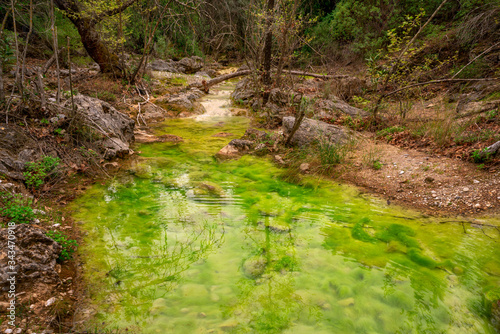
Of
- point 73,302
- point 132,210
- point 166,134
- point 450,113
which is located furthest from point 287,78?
point 73,302

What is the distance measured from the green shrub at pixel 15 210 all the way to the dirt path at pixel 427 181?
426 centimetres

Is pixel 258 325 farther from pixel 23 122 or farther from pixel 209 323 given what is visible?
pixel 23 122

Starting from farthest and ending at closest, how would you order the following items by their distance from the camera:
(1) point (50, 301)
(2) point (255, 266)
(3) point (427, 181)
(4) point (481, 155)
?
(3) point (427, 181) < (4) point (481, 155) < (2) point (255, 266) < (1) point (50, 301)

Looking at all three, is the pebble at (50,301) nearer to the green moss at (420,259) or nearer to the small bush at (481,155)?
the green moss at (420,259)

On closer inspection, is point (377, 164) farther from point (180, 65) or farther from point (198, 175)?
point (180, 65)

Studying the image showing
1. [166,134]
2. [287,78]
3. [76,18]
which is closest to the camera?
[166,134]

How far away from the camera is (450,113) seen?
195 inches

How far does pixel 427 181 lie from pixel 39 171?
5395 mm

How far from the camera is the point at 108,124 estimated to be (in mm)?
5316

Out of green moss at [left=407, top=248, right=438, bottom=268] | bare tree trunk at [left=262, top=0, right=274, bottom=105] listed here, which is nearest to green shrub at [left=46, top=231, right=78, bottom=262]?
green moss at [left=407, top=248, right=438, bottom=268]

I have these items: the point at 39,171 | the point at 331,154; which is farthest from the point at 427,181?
the point at 39,171

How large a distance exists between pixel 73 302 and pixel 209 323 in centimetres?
110

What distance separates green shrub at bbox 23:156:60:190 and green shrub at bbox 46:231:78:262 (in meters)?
1.11

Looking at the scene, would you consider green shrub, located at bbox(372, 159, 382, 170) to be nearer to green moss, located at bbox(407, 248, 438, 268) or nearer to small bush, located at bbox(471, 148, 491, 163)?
small bush, located at bbox(471, 148, 491, 163)
